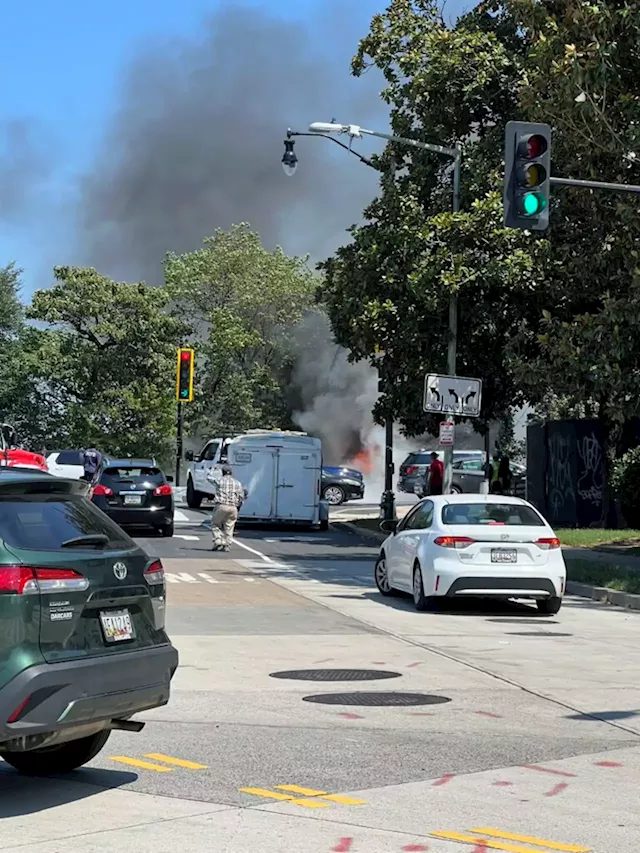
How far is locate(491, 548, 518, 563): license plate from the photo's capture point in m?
17.6

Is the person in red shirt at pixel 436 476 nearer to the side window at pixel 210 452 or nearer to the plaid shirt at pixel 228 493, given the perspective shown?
the plaid shirt at pixel 228 493

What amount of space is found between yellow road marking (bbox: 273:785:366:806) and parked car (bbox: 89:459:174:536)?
24402 millimetres

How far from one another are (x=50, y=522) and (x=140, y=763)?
179 cm

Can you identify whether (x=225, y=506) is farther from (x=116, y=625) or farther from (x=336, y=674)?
(x=116, y=625)

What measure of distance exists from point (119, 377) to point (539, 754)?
61779mm

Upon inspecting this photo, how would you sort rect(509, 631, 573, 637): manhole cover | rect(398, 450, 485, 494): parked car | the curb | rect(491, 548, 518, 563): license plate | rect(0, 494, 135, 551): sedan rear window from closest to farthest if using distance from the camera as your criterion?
rect(0, 494, 135, 551): sedan rear window → rect(509, 631, 573, 637): manhole cover → rect(491, 548, 518, 563): license plate → the curb → rect(398, 450, 485, 494): parked car

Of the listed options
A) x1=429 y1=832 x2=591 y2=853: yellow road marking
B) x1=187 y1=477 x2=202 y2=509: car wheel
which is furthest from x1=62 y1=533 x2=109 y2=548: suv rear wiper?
x1=187 y1=477 x2=202 y2=509: car wheel

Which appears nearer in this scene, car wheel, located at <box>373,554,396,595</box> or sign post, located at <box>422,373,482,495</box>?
car wheel, located at <box>373,554,396,595</box>

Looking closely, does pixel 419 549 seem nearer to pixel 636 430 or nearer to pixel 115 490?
pixel 115 490

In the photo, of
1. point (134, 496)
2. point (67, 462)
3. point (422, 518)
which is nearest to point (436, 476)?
point (134, 496)

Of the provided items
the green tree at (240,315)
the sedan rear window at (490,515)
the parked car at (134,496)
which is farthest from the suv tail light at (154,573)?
the green tree at (240,315)

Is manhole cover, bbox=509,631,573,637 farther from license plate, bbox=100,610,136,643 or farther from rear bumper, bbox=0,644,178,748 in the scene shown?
license plate, bbox=100,610,136,643

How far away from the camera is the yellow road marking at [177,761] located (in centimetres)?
827

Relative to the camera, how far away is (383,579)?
19984 mm
